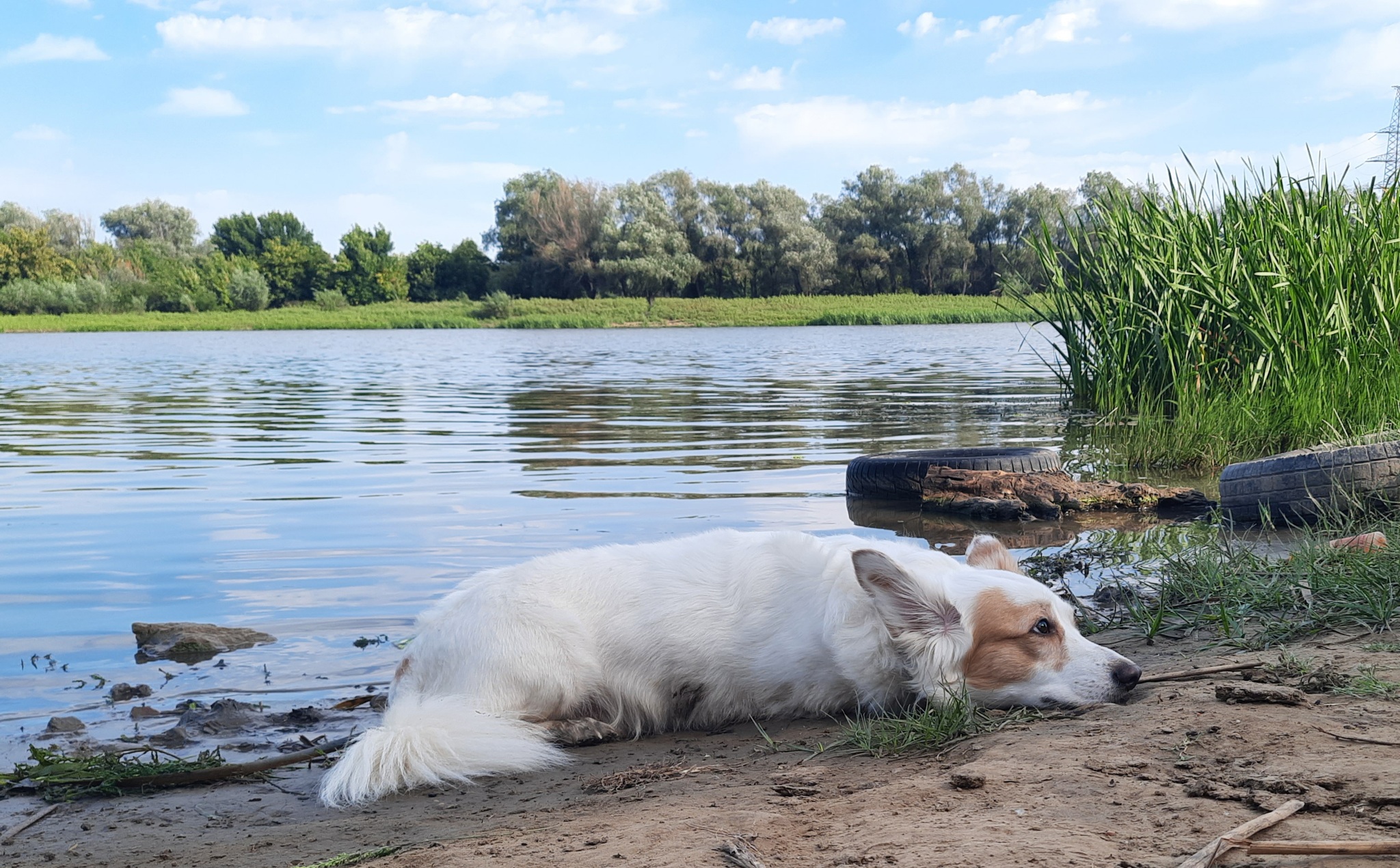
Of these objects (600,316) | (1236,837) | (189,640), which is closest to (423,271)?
(600,316)

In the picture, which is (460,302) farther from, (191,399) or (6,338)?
(191,399)

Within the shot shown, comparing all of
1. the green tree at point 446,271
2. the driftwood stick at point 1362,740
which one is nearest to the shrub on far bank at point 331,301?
the green tree at point 446,271

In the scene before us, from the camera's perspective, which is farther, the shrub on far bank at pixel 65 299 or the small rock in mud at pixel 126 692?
the shrub on far bank at pixel 65 299

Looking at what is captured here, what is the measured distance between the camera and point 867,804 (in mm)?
2641

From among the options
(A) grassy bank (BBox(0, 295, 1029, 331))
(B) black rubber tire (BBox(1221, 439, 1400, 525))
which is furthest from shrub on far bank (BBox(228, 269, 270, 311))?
(B) black rubber tire (BBox(1221, 439, 1400, 525))

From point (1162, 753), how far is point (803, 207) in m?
71.9

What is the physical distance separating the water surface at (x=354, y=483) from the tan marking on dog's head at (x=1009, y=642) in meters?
2.75

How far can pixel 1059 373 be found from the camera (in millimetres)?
13883

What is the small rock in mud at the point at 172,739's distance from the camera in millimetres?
4062

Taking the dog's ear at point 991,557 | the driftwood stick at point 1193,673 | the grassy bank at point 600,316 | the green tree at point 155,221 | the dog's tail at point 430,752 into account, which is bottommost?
the dog's tail at point 430,752

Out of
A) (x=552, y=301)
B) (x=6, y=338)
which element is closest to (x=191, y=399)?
(x=6, y=338)

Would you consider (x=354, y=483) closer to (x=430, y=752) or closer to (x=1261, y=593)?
(x=430, y=752)

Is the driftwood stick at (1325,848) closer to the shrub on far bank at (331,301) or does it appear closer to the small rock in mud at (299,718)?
the small rock in mud at (299,718)

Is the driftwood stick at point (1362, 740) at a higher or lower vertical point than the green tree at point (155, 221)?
lower
